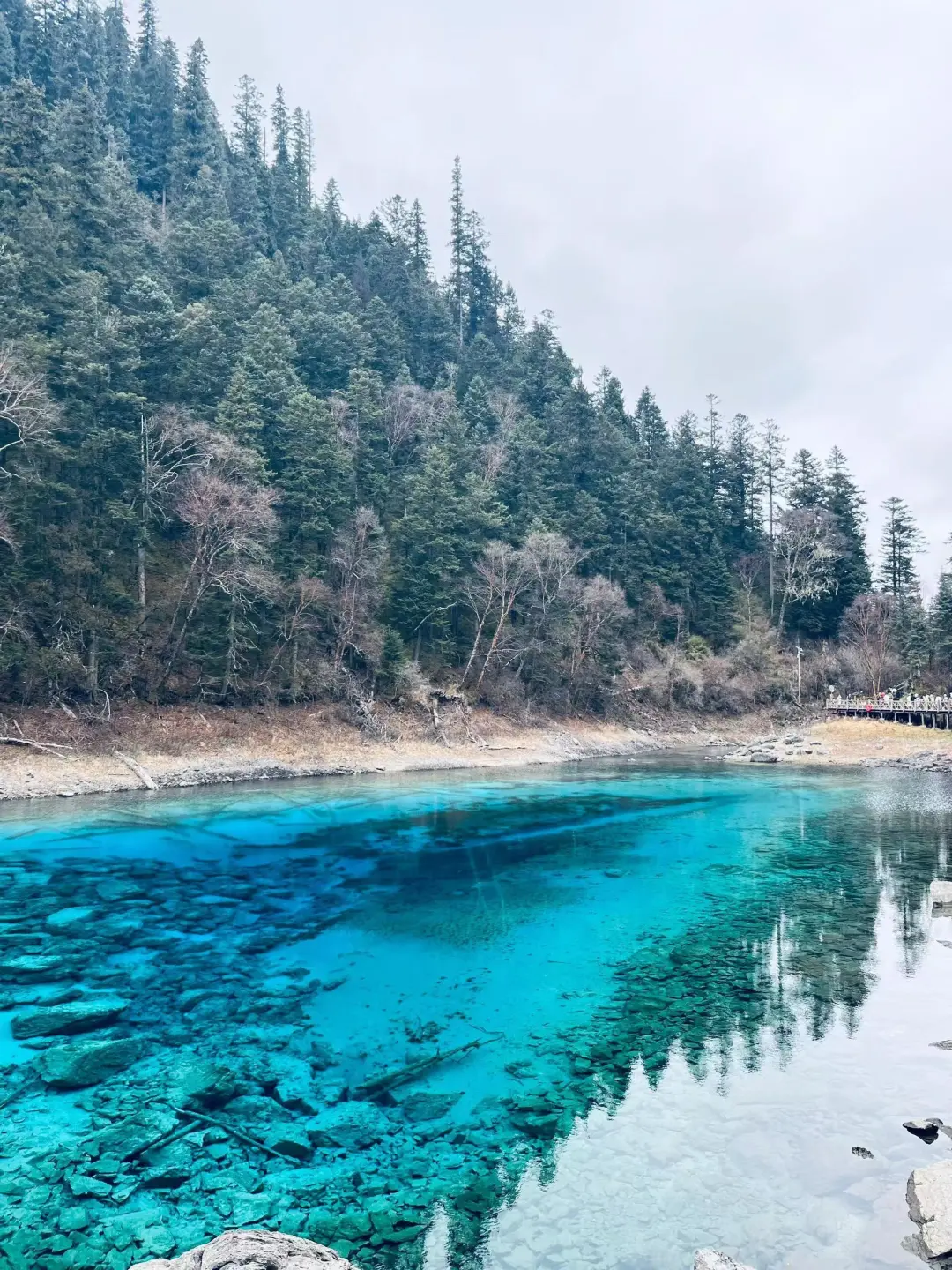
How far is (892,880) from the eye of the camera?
16547 millimetres

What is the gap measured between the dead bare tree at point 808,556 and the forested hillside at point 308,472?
1.05 ft

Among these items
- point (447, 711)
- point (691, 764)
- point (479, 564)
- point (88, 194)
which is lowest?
point (691, 764)

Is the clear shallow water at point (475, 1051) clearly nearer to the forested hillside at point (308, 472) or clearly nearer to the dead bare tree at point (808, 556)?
the forested hillside at point (308, 472)

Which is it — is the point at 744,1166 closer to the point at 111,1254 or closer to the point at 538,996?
the point at 538,996

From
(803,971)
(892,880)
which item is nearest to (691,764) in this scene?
(892,880)

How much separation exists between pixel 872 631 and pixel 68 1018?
6601 cm

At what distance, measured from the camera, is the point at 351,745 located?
120 feet

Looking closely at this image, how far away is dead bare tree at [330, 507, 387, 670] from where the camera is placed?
39656 millimetres

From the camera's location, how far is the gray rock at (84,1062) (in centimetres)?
802

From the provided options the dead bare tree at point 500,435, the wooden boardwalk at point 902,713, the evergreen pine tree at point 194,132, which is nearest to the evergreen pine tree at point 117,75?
the evergreen pine tree at point 194,132

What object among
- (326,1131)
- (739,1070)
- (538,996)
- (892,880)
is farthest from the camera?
(892,880)

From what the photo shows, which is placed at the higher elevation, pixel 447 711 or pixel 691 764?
pixel 447 711

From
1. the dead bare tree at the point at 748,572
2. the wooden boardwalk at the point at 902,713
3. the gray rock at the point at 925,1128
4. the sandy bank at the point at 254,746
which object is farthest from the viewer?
the dead bare tree at the point at 748,572

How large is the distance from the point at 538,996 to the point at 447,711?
104 ft
